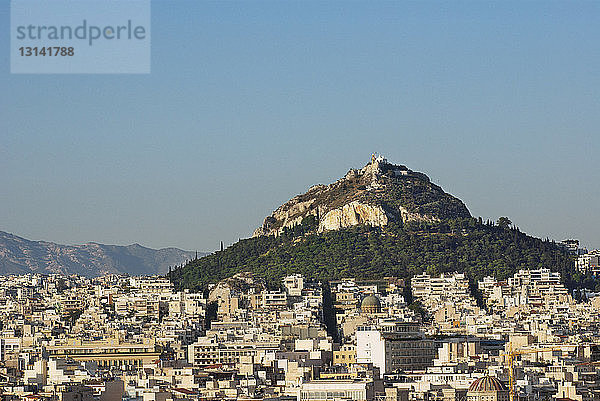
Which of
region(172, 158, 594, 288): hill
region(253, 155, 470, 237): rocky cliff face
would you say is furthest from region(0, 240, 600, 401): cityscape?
region(253, 155, 470, 237): rocky cliff face

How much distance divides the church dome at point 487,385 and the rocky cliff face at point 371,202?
71034mm

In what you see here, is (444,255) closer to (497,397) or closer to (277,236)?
(277,236)

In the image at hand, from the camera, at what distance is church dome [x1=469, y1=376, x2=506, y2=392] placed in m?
58.3

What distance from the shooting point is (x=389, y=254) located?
124m

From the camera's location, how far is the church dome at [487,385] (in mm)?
58281

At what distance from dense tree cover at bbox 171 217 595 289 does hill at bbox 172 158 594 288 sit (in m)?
0.07

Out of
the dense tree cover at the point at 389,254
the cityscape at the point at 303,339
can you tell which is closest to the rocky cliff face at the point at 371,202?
the dense tree cover at the point at 389,254

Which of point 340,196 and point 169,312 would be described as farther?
point 340,196

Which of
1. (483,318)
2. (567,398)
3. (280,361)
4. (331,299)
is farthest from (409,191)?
(567,398)

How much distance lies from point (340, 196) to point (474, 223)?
34.3 ft

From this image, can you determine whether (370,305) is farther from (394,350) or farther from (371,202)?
(371,202)

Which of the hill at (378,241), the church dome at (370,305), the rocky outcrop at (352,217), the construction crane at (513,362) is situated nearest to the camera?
the construction crane at (513,362)

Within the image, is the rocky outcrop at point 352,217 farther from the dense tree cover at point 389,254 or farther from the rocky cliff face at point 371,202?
the dense tree cover at point 389,254

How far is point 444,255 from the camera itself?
4882 inches
